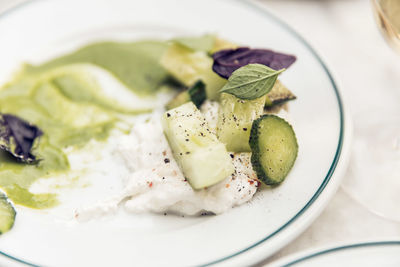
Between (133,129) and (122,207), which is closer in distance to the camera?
(122,207)

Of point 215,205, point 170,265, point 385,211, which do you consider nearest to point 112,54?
point 215,205

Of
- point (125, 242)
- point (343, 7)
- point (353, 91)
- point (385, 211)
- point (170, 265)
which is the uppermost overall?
point (343, 7)

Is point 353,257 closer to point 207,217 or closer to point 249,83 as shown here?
point 207,217

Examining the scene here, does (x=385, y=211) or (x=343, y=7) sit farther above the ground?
(x=343, y=7)

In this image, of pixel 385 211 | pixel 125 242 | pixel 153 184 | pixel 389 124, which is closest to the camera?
pixel 125 242

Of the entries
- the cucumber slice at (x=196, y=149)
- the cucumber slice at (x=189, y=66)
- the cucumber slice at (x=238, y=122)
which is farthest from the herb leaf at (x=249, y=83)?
the cucumber slice at (x=189, y=66)

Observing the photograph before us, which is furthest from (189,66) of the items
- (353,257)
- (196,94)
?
(353,257)

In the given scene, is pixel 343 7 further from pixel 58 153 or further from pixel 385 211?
pixel 58 153

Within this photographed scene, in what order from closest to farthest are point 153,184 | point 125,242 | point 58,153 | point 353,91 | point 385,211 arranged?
point 125,242, point 153,184, point 385,211, point 58,153, point 353,91

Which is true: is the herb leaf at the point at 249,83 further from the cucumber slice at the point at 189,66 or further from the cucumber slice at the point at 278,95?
the cucumber slice at the point at 189,66
